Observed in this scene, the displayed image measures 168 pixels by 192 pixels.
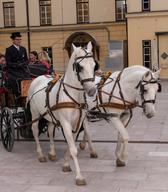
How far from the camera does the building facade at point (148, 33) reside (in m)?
29.1

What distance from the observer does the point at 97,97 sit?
8414 millimetres

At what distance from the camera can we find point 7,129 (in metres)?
9.70

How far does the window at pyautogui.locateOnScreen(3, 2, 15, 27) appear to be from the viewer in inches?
1400

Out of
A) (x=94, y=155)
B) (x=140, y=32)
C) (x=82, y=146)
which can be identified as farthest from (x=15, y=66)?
(x=140, y=32)

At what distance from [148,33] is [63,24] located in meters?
7.25

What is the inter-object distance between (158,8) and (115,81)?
21684 mm

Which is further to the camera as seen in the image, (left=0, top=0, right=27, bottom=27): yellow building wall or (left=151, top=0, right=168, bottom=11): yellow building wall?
(left=0, top=0, right=27, bottom=27): yellow building wall

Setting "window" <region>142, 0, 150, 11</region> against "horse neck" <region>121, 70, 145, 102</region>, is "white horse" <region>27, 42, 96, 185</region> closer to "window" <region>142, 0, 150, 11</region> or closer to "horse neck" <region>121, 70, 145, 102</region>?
"horse neck" <region>121, 70, 145, 102</region>

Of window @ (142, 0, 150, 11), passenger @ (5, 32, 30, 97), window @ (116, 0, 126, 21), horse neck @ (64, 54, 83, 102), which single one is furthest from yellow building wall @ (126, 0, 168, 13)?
horse neck @ (64, 54, 83, 102)

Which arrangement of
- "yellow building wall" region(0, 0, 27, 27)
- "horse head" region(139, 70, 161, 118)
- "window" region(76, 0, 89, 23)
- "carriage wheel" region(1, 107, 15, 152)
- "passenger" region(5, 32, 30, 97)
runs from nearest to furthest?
"horse head" region(139, 70, 161, 118) → "carriage wheel" region(1, 107, 15, 152) → "passenger" region(5, 32, 30, 97) → "window" region(76, 0, 89, 23) → "yellow building wall" region(0, 0, 27, 27)

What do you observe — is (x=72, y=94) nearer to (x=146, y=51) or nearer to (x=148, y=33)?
(x=148, y=33)

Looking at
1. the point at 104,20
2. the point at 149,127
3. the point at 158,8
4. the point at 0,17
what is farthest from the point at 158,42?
the point at 149,127

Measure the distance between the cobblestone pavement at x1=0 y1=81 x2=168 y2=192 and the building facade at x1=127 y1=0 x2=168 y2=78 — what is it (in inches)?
731

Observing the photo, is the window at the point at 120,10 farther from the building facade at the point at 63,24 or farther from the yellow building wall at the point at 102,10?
the yellow building wall at the point at 102,10
